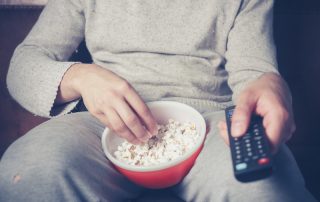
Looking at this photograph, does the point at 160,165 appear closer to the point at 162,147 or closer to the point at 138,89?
the point at 162,147

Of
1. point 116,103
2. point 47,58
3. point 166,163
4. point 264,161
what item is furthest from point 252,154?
point 47,58

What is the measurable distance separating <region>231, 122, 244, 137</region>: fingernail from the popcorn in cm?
14

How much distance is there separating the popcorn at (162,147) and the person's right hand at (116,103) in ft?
0.12

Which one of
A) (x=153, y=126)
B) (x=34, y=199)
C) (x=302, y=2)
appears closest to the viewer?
(x=34, y=199)

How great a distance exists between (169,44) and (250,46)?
19 centimetres

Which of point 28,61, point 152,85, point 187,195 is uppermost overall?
point 28,61

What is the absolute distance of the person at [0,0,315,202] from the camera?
574 mm

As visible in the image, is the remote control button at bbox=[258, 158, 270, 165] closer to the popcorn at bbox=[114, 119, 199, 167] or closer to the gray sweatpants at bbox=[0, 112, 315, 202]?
the gray sweatpants at bbox=[0, 112, 315, 202]

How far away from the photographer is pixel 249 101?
1.93ft

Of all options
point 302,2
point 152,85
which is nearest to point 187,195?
point 152,85

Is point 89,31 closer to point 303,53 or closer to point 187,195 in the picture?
point 187,195

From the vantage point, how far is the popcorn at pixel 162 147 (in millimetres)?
693

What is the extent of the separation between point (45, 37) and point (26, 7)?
0.72 feet

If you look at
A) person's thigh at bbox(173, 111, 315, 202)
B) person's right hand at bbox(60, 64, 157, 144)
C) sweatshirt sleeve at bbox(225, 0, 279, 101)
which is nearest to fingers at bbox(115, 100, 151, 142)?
person's right hand at bbox(60, 64, 157, 144)
